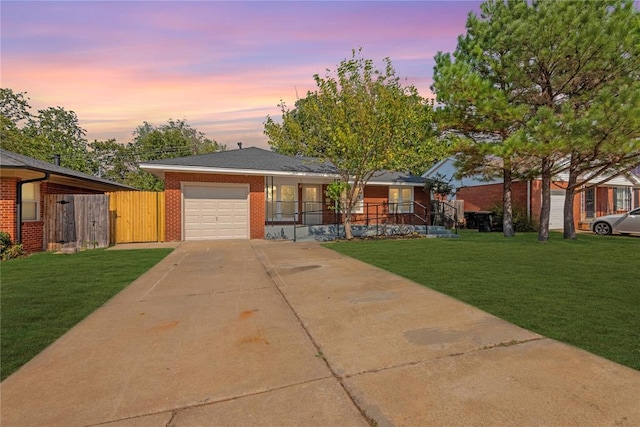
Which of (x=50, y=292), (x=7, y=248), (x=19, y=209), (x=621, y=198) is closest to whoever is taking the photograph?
(x=50, y=292)

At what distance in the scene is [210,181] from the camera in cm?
1476

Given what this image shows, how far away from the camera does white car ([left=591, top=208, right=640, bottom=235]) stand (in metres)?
15.6

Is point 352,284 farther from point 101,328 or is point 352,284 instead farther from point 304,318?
point 101,328

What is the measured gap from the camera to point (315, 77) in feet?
43.2

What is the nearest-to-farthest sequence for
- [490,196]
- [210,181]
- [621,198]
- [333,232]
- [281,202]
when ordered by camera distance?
[210,181], [333,232], [281,202], [490,196], [621,198]

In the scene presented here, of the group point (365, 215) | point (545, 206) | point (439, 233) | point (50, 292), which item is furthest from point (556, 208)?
point (50, 292)

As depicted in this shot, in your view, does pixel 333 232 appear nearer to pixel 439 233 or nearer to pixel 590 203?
pixel 439 233

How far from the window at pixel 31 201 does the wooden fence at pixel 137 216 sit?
2301mm

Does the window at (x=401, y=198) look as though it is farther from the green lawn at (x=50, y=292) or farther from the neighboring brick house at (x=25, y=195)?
the neighboring brick house at (x=25, y=195)

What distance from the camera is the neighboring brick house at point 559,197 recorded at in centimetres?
2122

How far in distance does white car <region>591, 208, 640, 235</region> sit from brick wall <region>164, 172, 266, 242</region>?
1713 cm

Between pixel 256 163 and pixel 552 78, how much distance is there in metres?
12.6

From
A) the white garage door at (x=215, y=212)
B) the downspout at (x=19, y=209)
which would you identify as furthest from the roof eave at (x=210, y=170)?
the downspout at (x=19, y=209)

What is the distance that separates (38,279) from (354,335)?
7.02 meters
